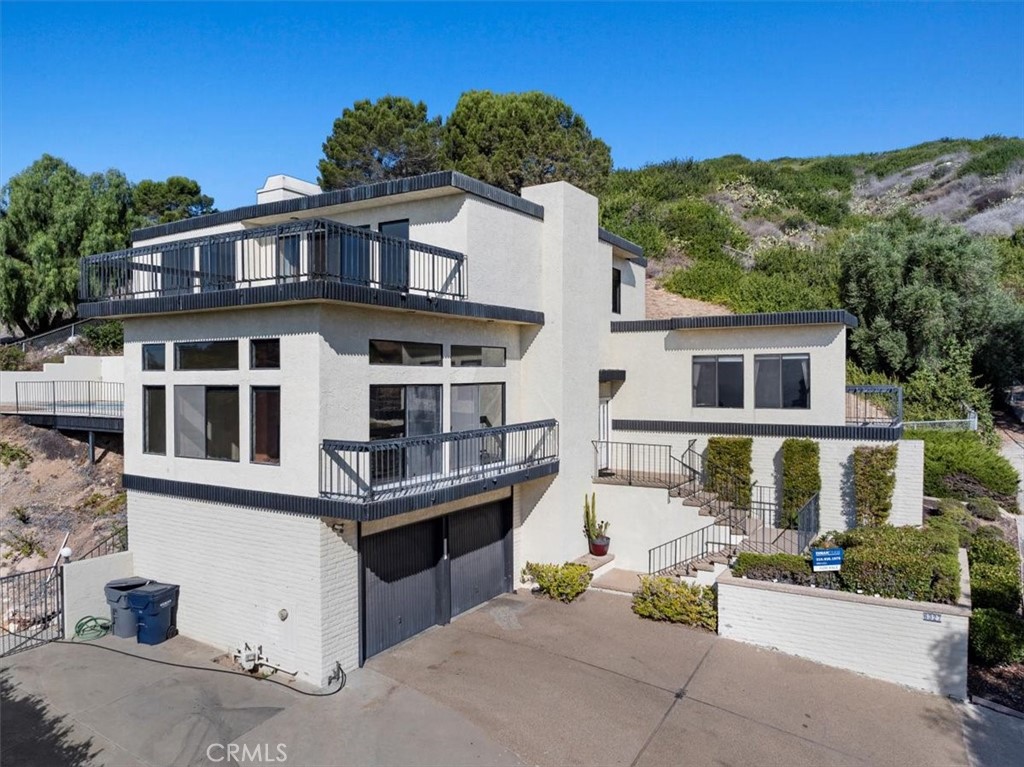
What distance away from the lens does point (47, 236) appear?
2961cm

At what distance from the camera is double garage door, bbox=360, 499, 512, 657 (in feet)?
36.6

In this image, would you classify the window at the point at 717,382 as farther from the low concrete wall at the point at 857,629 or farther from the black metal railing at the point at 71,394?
the black metal railing at the point at 71,394

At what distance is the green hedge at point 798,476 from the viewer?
1520 centimetres

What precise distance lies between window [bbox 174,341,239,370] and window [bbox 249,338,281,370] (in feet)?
1.35

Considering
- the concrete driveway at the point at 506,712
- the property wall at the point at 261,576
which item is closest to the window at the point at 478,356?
the property wall at the point at 261,576

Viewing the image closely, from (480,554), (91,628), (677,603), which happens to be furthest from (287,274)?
(677,603)

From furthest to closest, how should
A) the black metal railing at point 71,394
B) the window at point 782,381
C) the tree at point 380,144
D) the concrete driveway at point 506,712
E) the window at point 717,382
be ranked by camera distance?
the tree at point 380,144 → the black metal railing at point 71,394 → the window at point 717,382 → the window at point 782,381 → the concrete driveway at point 506,712

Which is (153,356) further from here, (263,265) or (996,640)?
(996,640)

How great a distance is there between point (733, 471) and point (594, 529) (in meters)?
3.74

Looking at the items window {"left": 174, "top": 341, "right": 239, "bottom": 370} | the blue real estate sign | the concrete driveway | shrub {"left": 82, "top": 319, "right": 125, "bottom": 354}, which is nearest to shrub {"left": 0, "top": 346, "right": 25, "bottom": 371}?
shrub {"left": 82, "top": 319, "right": 125, "bottom": 354}

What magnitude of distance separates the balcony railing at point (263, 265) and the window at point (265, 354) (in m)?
1.03

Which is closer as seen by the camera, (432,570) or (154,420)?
(154,420)

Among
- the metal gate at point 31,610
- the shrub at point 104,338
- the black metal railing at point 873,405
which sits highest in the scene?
the shrub at point 104,338

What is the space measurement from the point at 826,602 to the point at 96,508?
16744mm
